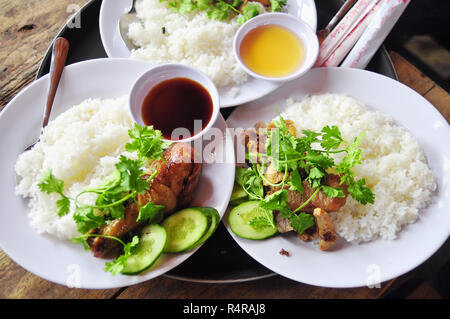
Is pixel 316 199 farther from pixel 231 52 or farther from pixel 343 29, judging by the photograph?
pixel 343 29

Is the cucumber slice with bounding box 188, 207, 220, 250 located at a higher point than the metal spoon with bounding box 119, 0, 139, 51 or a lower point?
lower

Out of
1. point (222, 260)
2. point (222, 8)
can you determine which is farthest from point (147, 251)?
point (222, 8)

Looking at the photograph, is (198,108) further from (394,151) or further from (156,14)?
(394,151)

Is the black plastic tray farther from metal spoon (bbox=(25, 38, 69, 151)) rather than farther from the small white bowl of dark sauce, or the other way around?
the small white bowl of dark sauce

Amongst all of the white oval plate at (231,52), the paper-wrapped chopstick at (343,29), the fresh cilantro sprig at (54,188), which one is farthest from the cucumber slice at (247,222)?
the paper-wrapped chopstick at (343,29)

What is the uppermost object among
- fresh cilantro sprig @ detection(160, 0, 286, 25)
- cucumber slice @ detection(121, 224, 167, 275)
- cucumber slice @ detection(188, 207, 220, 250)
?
fresh cilantro sprig @ detection(160, 0, 286, 25)

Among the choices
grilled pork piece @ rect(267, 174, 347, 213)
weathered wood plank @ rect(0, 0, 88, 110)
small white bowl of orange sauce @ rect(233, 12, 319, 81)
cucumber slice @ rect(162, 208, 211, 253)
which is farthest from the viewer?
weathered wood plank @ rect(0, 0, 88, 110)

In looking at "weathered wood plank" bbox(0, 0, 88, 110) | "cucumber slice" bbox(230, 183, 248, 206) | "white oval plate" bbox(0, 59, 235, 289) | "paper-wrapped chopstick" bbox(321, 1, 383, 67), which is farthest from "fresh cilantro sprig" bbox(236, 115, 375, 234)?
"weathered wood plank" bbox(0, 0, 88, 110)

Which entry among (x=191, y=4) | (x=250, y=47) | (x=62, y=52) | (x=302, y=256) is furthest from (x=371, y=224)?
(x=62, y=52)
